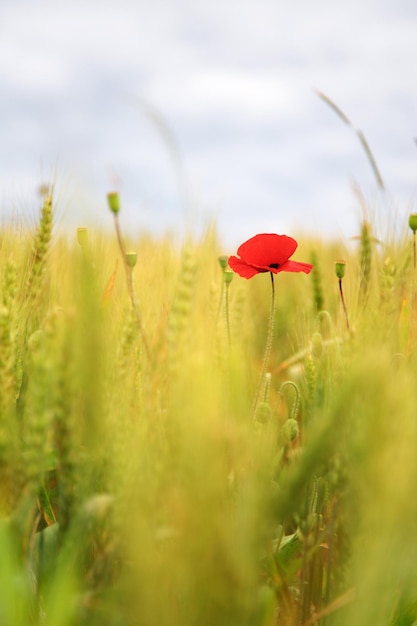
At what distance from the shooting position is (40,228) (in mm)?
1117

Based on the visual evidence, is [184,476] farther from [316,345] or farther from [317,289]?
[317,289]

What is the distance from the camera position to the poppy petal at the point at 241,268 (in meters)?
1.21

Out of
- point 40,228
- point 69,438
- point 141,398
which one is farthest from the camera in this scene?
point 40,228

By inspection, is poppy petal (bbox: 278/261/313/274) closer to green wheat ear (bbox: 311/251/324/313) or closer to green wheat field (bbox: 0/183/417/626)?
green wheat field (bbox: 0/183/417/626)

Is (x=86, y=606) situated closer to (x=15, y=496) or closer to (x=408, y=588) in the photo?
(x=15, y=496)

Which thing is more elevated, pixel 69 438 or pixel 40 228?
pixel 40 228

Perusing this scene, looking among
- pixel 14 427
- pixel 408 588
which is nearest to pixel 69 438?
pixel 14 427

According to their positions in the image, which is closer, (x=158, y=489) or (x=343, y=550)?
(x=158, y=489)

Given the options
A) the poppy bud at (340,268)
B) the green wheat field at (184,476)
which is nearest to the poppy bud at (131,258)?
the green wheat field at (184,476)

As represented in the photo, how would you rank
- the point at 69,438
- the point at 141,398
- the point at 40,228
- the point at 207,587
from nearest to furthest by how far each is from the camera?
1. the point at 207,587
2. the point at 69,438
3. the point at 141,398
4. the point at 40,228

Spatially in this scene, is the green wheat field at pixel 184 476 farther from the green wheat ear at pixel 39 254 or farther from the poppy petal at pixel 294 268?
the poppy petal at pixel 294 268

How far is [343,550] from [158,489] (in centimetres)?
24

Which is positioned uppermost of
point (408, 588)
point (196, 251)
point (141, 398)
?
point (196, 251)

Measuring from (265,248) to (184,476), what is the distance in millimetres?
700
